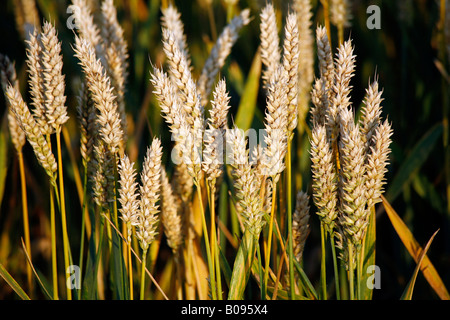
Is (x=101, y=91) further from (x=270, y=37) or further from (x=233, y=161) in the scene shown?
(x=270, y=37)

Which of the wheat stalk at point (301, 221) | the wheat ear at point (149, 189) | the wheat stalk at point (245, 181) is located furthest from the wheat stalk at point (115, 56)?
the wheat stalk at point (301, 221)

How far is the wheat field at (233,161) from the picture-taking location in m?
0.95

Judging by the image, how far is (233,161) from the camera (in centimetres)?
95

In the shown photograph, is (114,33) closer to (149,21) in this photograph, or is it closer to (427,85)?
(149,21)

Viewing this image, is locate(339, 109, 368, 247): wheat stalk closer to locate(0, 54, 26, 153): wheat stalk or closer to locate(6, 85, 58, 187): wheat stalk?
locate(6, 85, 58, 187): wheat stalk

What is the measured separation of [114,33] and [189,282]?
0.84 metres

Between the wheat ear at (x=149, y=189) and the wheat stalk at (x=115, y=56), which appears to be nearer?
the wheat ear at (x=149, y=189)

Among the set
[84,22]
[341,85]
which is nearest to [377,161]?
[341,85]

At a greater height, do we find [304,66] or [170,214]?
[304,66]

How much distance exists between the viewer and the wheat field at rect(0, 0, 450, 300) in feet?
3.13

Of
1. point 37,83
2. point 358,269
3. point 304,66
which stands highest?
point 304,66

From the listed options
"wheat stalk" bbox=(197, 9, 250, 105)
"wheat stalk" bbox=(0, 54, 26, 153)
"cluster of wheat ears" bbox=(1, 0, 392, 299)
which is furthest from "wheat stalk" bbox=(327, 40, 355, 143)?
"wheat stalk" bbox=(0, 54, 26, 153)

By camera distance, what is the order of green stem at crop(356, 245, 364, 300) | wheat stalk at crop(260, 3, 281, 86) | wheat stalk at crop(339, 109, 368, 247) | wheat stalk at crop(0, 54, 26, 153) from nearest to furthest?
wheat stalk at crop(339, 109, 368, 247) < green stem at crop(356, 245, 364, 300) < wheat stalk at crop(260, 3, 281, 86) < wheat stalk at crop(0, 54, 26, 153)

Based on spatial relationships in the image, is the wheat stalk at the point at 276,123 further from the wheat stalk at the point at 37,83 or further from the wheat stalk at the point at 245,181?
the wheat stalk at the point at 37,83
